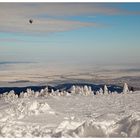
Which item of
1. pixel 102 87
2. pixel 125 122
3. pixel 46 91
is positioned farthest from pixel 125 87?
pixel 125 122

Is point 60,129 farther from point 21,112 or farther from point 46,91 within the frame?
point 46,91

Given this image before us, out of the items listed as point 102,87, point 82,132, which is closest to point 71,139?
point 82,132

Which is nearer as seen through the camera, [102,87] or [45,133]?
[45,133]

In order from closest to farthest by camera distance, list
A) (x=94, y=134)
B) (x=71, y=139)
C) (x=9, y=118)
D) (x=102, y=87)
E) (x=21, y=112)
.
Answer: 1. (x=71, y=139)
2. (x=94, y=134)
3. (x=9, y=118)
4. (x=21, y=112)
5. (x=102, y=87)

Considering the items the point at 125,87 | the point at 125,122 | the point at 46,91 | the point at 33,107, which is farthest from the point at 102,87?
the point at 125,122

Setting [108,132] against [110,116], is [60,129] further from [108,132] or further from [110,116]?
[110,116]

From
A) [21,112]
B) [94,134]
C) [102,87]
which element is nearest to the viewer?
[94,134]

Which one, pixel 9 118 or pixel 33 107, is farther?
pixel 33 107

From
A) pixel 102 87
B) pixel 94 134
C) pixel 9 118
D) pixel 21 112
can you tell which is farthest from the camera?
pixel 102 87
